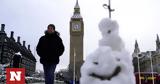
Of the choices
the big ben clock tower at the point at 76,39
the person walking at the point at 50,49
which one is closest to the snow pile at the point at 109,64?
the person walking at the point at 50,49

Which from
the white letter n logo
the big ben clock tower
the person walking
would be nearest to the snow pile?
the person walking

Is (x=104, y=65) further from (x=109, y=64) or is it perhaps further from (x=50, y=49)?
(x=50, y=49)

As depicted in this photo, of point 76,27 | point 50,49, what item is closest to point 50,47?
point 50,49

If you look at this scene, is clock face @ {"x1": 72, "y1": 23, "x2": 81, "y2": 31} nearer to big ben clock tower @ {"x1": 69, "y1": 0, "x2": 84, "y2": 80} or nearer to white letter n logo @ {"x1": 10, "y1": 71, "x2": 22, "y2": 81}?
big ben clock tower @ {"x1": 69, "y1": 0, "x2": 84, "y2": 80}

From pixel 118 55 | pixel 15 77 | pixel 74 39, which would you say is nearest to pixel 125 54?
pixel 118 55

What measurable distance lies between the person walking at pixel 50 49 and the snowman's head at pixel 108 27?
2888 millimetres

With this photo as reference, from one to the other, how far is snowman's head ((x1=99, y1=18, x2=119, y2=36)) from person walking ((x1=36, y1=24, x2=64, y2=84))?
2.89 meters

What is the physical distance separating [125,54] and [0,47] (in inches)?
3868

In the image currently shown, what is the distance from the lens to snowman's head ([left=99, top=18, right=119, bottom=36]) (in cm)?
486

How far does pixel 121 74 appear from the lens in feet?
15.2

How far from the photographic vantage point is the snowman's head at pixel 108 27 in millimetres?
4855

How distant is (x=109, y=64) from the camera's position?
15.2 feet

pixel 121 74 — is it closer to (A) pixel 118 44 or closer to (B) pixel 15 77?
(A) pixel 118 44

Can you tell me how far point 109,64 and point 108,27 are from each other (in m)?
0.48
